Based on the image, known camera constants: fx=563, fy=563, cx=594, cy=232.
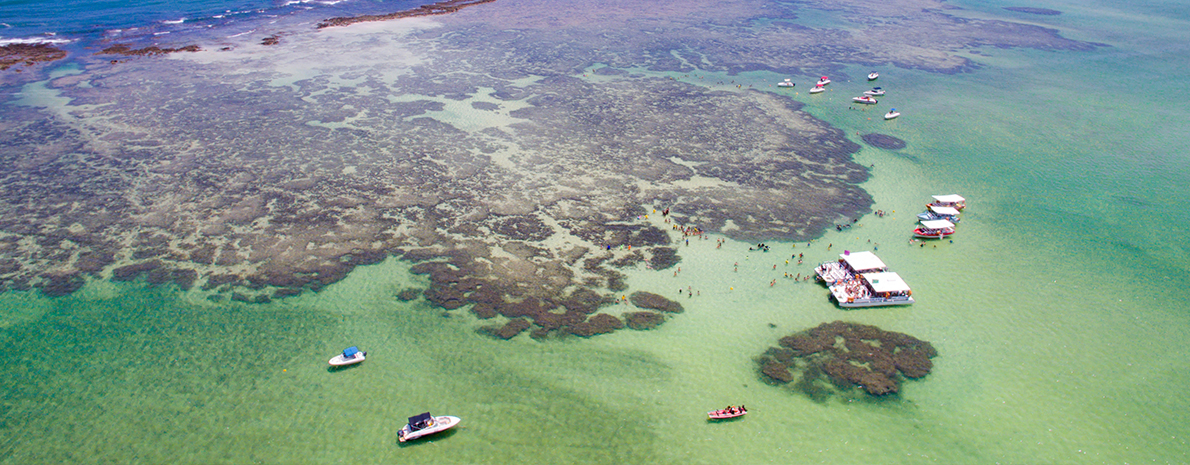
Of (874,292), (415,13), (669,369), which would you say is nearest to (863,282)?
(874,292)

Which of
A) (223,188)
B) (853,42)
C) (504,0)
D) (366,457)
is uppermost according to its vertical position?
(504,0)

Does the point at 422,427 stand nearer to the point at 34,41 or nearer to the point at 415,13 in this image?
the point at 415,13

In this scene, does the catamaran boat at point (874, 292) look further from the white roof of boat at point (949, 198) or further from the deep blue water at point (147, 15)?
the deep blue water at point (147, 15)

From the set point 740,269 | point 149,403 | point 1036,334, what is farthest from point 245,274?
point 1036,334

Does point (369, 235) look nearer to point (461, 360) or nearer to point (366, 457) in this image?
point (461, 360)

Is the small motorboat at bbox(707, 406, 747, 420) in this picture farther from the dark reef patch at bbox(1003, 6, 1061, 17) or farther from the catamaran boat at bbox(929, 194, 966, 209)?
the dark reef patch at bbox(1003, 6, 1061, 17)

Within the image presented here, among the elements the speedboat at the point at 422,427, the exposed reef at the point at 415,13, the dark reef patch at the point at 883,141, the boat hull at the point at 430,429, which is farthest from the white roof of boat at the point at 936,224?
the exposed reef at the point at 415,13

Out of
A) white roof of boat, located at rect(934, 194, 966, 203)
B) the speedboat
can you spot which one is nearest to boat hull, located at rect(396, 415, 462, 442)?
the speedboat
